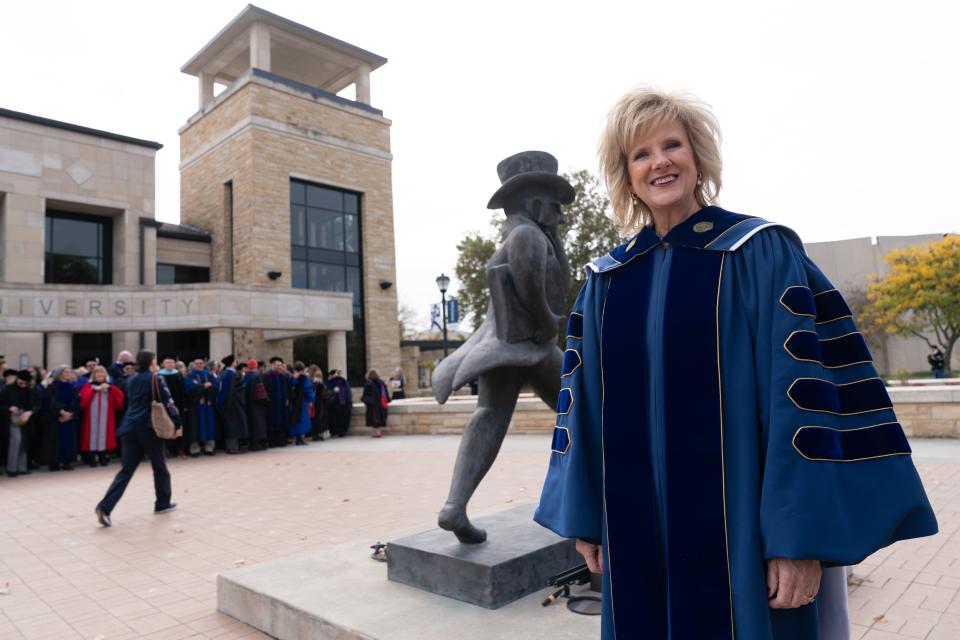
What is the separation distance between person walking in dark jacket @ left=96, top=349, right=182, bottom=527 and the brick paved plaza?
0.26 meters

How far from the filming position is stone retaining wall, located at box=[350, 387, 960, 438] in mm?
10227

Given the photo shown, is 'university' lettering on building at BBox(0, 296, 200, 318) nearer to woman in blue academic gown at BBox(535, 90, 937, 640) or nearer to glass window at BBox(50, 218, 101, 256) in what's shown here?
glass window at BBox(50, 218, 101, 256)

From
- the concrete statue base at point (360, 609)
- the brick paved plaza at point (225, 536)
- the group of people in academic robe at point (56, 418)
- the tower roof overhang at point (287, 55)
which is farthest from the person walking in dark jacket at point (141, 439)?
the tower roof overhang at point (287, 55)

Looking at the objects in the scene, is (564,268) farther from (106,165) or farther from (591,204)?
(591,204)

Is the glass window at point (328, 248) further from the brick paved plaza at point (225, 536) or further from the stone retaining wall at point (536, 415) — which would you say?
the brick paved plaza at point (225, 536)

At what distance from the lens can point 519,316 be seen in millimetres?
3936

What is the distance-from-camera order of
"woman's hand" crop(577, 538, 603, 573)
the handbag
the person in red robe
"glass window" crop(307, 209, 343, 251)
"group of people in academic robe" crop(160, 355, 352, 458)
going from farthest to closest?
"glass window" crop(307, 209, 343, 251) < "group of people in academic robe" crop(160, 355, 352, 458) < the person in red robe < the handbag < "woman's hand" crop(577, 538, 603, 573)

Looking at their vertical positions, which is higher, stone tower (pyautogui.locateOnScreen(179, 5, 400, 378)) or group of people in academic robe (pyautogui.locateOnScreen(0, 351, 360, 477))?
stone tower (pyautogui.locateOnScreen(179, 5, 400, 378))

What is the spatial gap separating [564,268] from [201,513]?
5663 mm

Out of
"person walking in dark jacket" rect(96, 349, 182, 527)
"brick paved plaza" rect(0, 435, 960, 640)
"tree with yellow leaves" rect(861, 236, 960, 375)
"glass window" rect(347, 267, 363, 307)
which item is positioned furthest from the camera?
"tree with yellow leaves" rect(861, 236, 960, 375)

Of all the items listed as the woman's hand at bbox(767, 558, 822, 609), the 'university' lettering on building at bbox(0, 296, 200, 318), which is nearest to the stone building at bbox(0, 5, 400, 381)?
the 'university' lettering on building at bbox(0, 296, 200, 318)

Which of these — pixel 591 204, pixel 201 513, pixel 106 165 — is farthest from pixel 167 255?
pixel 201 513

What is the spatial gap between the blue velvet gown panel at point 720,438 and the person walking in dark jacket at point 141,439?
661cm

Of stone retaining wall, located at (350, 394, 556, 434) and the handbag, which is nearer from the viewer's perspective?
the handbag
